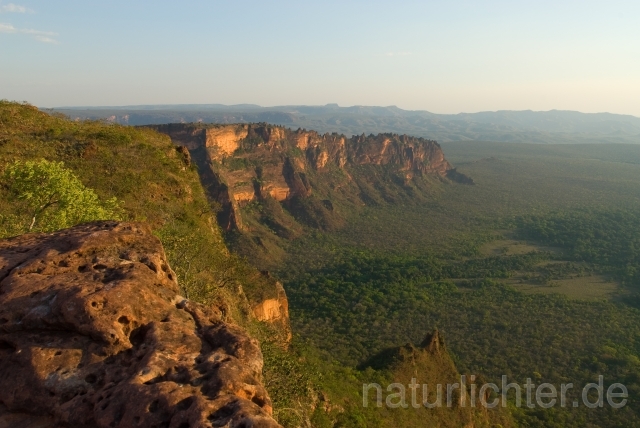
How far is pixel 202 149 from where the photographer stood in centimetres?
7425

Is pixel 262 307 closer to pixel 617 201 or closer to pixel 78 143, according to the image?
pixel 78 143

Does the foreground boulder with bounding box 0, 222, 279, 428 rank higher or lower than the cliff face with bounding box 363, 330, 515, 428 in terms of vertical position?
higher

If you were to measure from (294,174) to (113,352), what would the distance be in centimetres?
8463

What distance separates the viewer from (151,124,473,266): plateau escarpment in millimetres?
73625

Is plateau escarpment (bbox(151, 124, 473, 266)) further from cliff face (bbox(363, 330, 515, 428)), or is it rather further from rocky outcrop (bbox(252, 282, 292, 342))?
cliff face (bbox(363, 330, 515, 428))

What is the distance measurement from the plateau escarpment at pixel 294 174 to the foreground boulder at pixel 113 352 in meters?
49.8

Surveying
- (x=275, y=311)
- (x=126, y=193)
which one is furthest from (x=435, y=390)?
(x=126, y=193)

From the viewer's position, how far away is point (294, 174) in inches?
3595

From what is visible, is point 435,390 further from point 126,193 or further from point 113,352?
point 113,352

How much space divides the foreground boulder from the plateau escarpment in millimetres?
49829

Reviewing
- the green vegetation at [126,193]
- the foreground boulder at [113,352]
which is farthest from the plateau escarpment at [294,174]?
the foreground boulder at [113,352]

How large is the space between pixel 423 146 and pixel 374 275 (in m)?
77.5

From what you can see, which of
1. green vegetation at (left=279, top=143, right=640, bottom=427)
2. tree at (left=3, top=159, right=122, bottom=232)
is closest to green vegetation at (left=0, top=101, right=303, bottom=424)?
tree at (left=3, top=159, right=122, bottom=232)

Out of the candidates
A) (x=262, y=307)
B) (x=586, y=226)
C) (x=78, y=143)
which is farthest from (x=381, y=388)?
(x=586, y=226)
